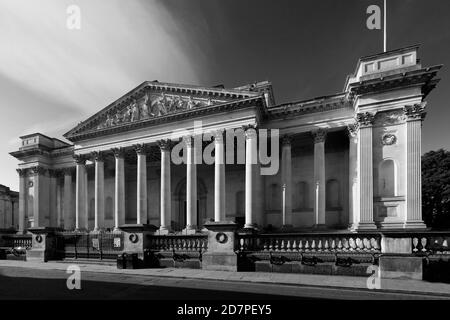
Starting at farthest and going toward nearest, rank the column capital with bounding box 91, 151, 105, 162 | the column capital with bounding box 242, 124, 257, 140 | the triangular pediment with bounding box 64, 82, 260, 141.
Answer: the column capital with bounding box 91, 151, 105, 162
the triangular pediment with bounding box 64, 82, 260, 141
the column capital with bounding box 242, 124, 257, 140

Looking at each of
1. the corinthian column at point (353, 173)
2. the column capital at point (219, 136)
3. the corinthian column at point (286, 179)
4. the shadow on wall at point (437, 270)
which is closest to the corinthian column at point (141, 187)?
the column capital at point (219, 136)

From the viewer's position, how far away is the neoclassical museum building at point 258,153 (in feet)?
66.6

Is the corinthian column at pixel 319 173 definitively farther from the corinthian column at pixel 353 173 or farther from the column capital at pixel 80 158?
the column capital at pixel 80 158

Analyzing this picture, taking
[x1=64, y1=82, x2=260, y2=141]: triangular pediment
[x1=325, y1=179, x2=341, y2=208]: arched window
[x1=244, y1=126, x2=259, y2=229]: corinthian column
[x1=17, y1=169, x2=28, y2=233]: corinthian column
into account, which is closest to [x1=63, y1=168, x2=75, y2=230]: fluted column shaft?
[x1=17, y1=169, x2=28, y2=233]: corinthian column

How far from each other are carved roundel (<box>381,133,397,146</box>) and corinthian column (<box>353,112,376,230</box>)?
1074 mm

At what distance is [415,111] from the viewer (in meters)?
19.8

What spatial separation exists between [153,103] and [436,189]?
40493mm

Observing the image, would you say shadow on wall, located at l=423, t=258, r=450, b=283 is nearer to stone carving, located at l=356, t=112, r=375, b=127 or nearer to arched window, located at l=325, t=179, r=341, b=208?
stone carving, located at l=356, t=112, r=375, b=127

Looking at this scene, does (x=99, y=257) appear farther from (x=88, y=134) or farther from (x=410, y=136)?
(x=410, y=136)

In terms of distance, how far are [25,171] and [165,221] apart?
24036 mm

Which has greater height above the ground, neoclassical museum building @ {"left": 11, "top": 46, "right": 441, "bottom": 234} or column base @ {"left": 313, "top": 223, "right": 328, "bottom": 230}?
neoclassical museum building @ {"left": 11, "top": 46, "right": 441, "bottom": 234}

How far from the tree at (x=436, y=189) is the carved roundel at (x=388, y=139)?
80.1ft

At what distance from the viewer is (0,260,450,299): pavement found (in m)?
8.84

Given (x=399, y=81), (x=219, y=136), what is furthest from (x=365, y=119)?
(x=219, y=136)
